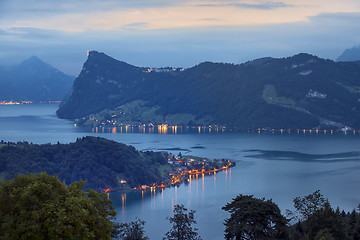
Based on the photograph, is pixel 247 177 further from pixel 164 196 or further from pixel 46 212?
pixel 46 212

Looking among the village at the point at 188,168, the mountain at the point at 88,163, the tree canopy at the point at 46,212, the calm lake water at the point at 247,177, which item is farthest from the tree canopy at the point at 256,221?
the village at the point at 188,168

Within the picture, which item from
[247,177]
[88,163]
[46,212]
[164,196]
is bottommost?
[164,196]

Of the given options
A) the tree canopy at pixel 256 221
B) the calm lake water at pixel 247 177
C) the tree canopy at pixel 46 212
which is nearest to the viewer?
the tree canopy at pixel 46 212

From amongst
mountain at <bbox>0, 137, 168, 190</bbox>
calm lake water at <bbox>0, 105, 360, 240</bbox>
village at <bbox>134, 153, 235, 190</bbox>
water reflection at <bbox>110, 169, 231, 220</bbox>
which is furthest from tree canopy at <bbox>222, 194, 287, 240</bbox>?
village at <bbox>134, 153, 235, 190</bbox>

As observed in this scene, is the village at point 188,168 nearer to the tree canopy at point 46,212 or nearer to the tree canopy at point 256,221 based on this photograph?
the tree canopy at point 256,221

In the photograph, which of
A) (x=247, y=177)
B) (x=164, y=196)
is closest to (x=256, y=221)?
(x=164, y=196)

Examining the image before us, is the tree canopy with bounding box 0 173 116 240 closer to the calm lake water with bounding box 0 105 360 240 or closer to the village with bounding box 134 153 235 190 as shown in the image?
the calm lake water with bounding box 0 105 360 240

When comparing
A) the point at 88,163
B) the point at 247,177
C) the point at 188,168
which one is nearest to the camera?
the point at 88,163
